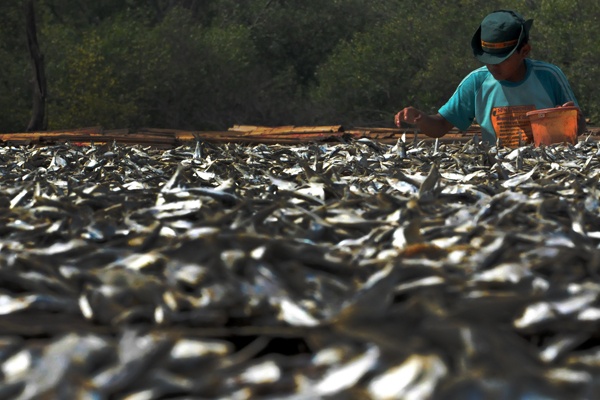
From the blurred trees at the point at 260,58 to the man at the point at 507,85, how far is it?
2293 centimetres

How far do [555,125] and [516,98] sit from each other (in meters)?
1.09

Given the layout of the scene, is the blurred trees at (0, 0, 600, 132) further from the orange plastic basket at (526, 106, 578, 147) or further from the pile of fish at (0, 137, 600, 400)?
the pile of fish at (0, 137, 600, 400)

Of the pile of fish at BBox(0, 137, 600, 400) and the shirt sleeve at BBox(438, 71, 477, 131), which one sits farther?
the shirt sleeve at BBox(438, 71, 477, 131)

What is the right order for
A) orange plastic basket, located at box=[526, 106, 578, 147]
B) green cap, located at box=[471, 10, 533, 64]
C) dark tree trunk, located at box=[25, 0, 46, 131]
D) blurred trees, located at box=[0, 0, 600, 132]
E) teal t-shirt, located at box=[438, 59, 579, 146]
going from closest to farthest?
orange plastic basket, located at box=[526, 106, 578, 147]
green cap, located at box=[471, 10, 533, 64]
teal t-shirt, located at box=[438, 59, 579, 146]
dark tree trunk, located at box=[25, 0, 46, 131]
blurred trees, located at box=[0, 0, 600, 132]

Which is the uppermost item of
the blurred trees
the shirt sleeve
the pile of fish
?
the pile of fish

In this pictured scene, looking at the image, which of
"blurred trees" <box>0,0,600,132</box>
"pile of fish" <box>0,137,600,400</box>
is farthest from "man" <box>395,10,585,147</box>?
"blurred trees" <box>0,0,600,132</box>

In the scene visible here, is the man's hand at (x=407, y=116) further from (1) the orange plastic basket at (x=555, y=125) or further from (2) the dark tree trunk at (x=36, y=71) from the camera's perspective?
(2) the dark tree trunk at (x=36, y=71)

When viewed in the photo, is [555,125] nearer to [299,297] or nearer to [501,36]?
[501,36]

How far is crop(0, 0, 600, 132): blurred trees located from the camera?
3181 cm

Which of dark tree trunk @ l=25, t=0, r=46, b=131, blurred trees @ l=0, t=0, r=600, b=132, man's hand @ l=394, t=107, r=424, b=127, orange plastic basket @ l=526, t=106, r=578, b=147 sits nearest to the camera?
orange plastic basket @ l=526, t=106, r=578, b=147

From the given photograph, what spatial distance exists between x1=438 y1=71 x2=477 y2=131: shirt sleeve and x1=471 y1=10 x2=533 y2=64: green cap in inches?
17.9

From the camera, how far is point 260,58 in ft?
130

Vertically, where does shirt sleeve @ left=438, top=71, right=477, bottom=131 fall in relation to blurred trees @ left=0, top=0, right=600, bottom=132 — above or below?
above

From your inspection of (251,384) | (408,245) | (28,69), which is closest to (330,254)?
(408,245)
